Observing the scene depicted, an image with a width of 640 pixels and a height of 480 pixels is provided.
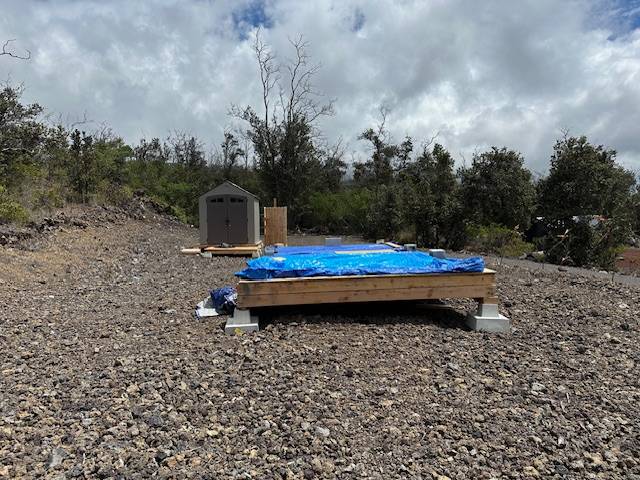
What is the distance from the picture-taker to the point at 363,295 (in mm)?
4812

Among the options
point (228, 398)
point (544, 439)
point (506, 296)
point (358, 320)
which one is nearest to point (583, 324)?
point (506, 296)

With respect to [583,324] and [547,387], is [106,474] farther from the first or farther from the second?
[583,324]

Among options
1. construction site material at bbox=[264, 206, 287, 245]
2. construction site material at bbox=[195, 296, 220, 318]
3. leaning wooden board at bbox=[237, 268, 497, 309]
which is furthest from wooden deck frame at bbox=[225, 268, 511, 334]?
construction site material at bbox=[264, 206, 287, 245]

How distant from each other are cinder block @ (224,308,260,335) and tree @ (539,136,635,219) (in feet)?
42.4

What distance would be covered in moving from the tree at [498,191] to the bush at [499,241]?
0.40 metres

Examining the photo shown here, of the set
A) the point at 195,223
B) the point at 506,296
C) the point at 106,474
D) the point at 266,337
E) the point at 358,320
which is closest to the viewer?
the point at 106,474

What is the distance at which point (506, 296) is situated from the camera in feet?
20.4

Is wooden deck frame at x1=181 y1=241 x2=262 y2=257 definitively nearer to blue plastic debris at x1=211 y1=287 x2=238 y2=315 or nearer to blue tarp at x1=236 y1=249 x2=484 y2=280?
blue plastic debris at x1=211 y1=287 x2=238 y2=315

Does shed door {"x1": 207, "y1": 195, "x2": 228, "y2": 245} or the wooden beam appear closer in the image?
the wooden beam

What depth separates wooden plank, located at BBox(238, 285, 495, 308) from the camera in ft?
15.3

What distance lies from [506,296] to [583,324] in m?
1.28

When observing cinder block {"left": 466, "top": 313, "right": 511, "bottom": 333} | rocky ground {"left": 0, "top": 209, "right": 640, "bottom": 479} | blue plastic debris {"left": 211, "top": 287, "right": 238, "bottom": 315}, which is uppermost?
blue plastic debris {"left": 211, "top": 287, "right": 238, "bottom": 315}

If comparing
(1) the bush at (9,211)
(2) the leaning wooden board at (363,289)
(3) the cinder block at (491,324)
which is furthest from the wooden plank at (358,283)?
(1) the bush at (9,211)

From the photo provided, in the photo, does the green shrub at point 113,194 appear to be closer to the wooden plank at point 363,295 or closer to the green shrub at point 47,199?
the green shrub at point 47,199
